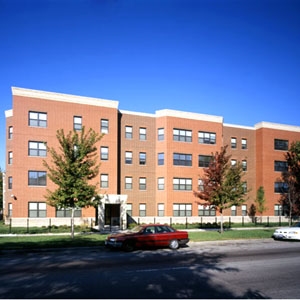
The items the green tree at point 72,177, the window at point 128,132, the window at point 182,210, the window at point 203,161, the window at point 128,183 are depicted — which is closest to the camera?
the green tree at point 72,177

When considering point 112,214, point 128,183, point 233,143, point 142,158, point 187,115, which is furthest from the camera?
point 233,143

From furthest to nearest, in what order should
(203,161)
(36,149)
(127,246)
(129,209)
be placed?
1. (203,161)
2. (129,209)
3. (36,149)
4. (127,246)

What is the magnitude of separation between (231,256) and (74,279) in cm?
807

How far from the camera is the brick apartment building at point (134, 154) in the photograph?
32.4m

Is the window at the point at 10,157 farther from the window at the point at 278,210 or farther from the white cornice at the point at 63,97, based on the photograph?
the window at the point at 278,210

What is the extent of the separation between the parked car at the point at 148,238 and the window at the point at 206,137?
2310cm

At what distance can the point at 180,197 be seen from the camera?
127 feet

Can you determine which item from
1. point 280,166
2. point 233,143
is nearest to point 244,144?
point 233,143

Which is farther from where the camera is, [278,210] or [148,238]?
[278,210]

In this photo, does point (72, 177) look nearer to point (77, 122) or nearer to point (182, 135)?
point (77, 122)

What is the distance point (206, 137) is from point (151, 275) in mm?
31566

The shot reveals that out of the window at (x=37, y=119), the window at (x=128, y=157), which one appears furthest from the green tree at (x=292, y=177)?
the window at (x=37, y=119)

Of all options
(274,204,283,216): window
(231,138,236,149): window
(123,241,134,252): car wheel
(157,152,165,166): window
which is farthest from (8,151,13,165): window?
(274,204,283,216): window

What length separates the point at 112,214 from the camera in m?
36.8
